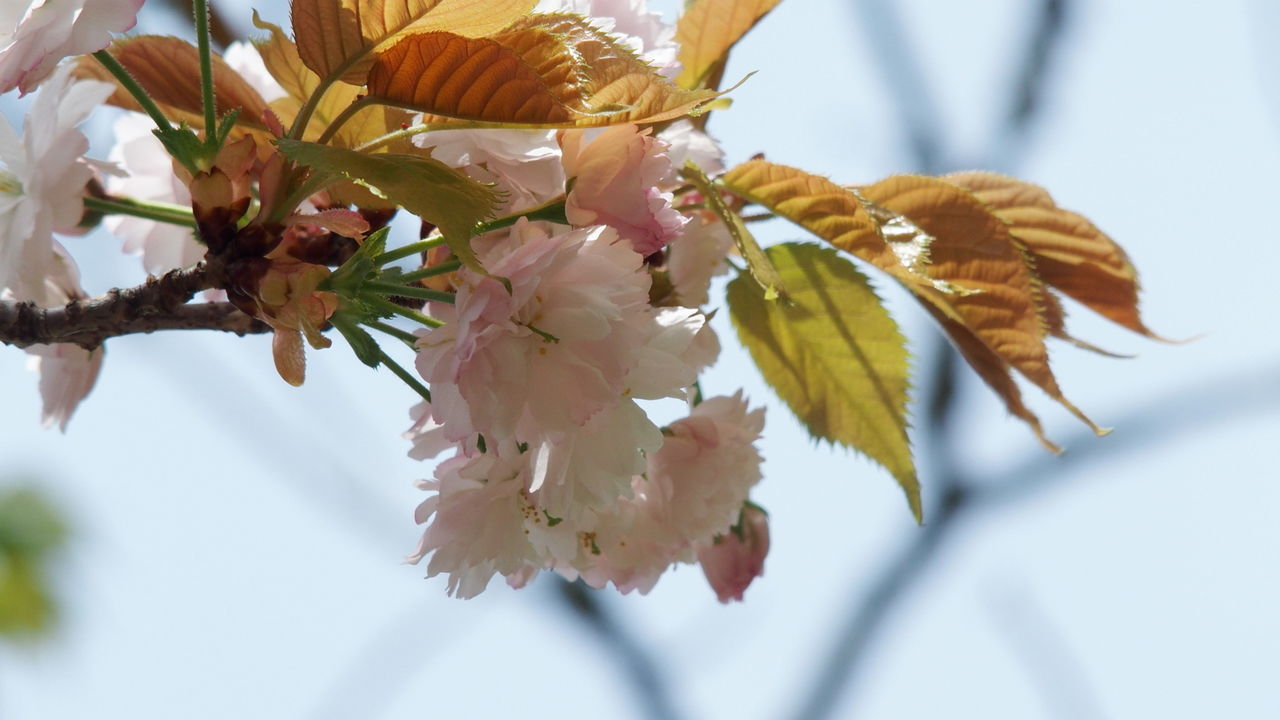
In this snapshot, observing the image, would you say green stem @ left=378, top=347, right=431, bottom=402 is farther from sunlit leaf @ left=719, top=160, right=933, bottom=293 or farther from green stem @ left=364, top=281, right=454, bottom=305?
sunlit leaf @ left=719, top=160, right=933, bottom=293

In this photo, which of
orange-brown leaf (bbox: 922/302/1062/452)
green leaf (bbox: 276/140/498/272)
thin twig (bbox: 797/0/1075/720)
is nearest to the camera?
green leaf (bbox: 276/140/498/272)

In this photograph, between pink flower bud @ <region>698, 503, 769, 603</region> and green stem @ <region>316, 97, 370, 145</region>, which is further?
pink flower bud @ <region>698, 503, 769, 603</region>

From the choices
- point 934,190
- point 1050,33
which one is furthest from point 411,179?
point 1050,33

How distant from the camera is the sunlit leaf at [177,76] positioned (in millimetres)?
601

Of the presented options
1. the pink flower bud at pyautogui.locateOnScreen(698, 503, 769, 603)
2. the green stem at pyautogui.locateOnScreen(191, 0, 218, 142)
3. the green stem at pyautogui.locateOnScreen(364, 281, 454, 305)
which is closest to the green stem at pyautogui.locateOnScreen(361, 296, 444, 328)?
the green stem at pyautogui.locateOnScreen(364, 281, 454, 305)

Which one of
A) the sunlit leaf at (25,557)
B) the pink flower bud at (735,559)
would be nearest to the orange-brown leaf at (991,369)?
the pink flower bud at (735,559)

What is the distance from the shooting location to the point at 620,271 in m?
0.49

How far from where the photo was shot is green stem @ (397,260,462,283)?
20.2 inches

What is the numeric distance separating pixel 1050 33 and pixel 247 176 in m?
2.48

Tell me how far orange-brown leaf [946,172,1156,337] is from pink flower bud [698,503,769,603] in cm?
29

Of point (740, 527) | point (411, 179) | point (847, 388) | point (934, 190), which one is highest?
point (411, 179)

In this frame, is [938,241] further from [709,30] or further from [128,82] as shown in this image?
[128,82]

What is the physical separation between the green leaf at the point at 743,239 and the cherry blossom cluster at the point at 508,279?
17 mm

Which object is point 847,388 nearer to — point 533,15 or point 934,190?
point 934,190
